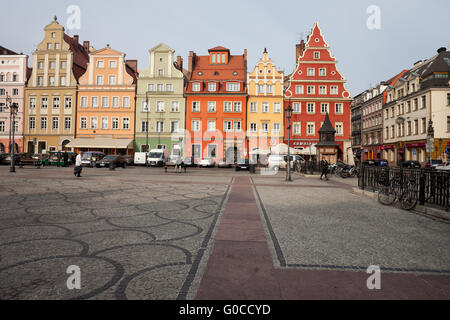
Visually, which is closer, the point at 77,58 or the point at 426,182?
the point at 426,182

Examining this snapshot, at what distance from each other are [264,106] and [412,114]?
22091 millimetres

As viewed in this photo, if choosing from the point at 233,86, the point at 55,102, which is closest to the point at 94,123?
the point at 55,102

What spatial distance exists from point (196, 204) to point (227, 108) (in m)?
36.5


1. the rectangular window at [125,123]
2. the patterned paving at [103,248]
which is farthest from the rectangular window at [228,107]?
the patterned paving at [103,248]

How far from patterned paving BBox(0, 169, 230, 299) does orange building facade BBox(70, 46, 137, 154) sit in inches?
1511

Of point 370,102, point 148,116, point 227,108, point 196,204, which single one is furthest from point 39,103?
point 370,102

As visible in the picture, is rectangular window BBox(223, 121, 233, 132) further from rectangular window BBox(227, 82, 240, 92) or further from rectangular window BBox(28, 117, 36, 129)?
rectangular window BBox(28, 117, 36, 129)

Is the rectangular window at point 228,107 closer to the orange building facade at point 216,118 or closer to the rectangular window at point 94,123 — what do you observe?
the orange building facade at point 216,118

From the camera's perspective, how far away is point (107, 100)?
1741 inches

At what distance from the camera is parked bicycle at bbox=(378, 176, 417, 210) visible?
8336mm

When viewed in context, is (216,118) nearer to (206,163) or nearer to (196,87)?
(196,87)

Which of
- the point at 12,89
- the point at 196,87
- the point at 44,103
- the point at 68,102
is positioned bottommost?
the point at 44,103

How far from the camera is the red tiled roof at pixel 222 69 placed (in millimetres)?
45250
